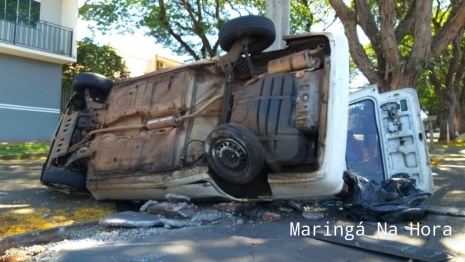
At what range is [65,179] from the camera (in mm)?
5152

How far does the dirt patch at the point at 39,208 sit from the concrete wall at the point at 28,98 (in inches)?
445

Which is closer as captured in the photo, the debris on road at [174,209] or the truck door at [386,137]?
the debris on road at [174,209]

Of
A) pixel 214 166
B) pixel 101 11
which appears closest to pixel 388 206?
pixel 214 166

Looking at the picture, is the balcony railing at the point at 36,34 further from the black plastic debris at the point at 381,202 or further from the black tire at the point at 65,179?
the black plastic debris at the point at 381,202

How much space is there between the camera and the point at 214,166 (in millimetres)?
4109

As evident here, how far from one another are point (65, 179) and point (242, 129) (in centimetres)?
241

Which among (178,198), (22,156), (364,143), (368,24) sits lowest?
(178,198)

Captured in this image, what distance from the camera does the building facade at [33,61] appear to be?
16.9 meters

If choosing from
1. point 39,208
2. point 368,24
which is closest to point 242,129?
point 39,208

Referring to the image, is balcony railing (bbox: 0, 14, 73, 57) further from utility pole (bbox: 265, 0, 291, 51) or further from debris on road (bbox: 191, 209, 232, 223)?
debris on road (bbox: 191, 209, 232, 223)

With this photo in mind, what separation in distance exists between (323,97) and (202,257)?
1.80 m

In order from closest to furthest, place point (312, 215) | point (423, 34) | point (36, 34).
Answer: point (312, 215), point (423, 34), point (36, 34)

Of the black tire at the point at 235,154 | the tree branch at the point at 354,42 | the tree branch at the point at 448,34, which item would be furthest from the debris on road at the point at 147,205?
the tree branch at the point at 448,34

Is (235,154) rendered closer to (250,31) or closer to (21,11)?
(250,31)
